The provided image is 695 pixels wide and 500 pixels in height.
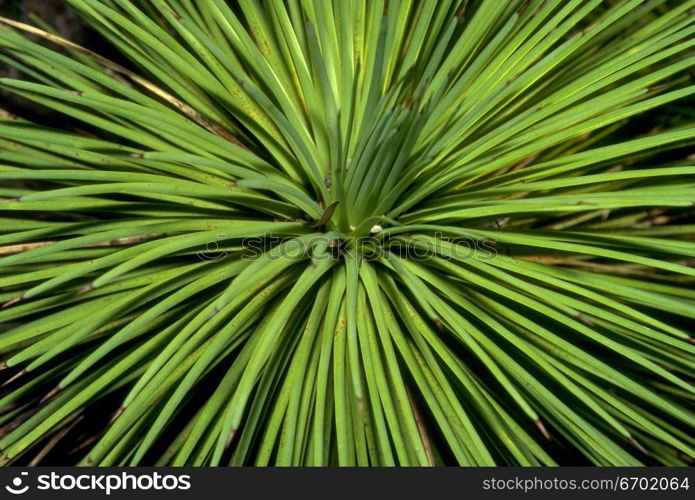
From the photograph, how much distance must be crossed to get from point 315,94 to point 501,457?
55cm

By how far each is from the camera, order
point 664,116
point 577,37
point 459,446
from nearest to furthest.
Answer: point 459,446, point 577,37, point 664,116

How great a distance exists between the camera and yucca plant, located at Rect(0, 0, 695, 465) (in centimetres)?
72

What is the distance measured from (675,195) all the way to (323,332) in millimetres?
456

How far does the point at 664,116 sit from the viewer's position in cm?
100

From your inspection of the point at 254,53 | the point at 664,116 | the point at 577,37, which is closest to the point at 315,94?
the point at 254,53

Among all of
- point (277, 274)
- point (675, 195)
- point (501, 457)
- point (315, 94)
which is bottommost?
point (501, 457)

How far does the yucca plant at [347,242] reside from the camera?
2.36 feet

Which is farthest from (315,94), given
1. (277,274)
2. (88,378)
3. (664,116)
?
(664,116)

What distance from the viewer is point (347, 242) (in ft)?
2.68

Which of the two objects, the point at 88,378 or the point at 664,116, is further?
the point at 664,116

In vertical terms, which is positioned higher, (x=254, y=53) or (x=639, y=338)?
(x=254, y=53)

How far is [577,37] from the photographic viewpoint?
0.81m

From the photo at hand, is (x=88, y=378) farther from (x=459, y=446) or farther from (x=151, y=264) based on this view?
(x=459, y=446)

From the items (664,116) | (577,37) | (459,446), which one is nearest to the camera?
(459,446)
